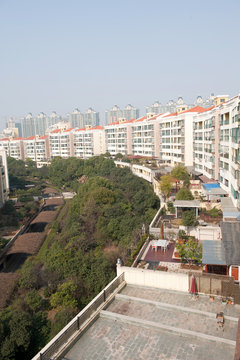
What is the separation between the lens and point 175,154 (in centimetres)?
3975

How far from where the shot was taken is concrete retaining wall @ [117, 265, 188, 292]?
11352 millimetres

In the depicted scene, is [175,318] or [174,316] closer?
[175,318]

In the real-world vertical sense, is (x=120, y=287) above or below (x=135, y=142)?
below

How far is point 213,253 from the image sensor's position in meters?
13.7

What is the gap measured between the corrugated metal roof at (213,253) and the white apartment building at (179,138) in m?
23.2

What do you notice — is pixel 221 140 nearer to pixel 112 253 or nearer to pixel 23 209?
pixel 112 253

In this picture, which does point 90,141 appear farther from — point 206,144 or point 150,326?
point 150,326

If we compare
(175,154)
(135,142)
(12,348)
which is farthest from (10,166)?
(12,348)

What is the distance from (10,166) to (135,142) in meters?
30.5

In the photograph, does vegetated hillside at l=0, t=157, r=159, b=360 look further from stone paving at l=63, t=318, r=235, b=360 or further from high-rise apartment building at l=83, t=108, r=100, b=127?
high-rise apartment building at l=83, t=108, r=100, b=127

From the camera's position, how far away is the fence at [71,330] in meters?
7.65

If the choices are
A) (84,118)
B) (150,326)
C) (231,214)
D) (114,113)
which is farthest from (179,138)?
(84,118)

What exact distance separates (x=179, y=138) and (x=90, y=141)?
31.8 meters

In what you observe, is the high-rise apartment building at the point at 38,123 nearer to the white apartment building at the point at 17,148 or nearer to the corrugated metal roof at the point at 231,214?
the white apartment building at the point at 17,148
